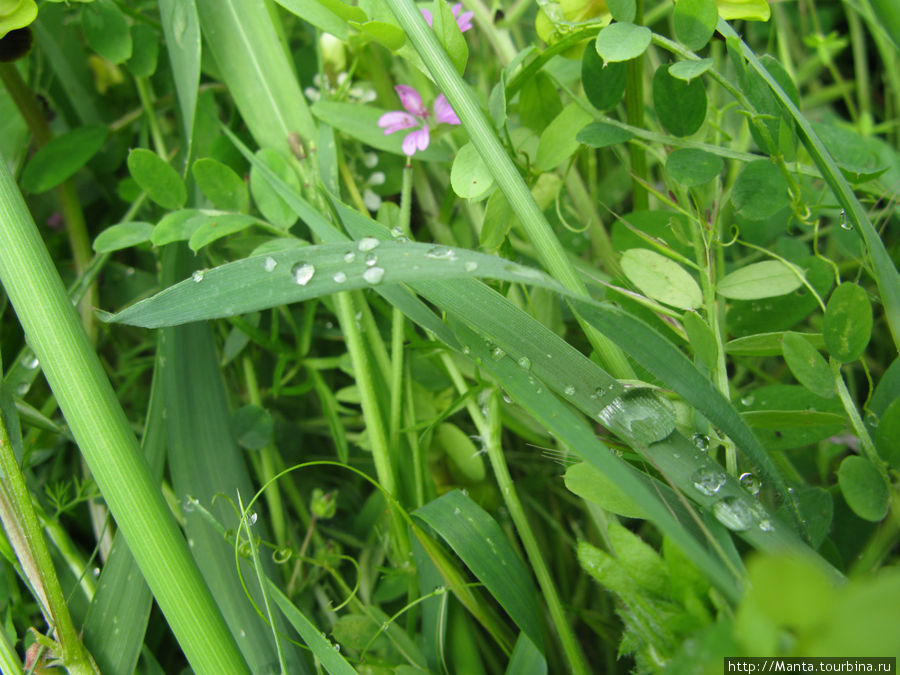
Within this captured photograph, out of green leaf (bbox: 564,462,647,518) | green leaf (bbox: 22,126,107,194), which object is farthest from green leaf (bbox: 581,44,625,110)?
green leaf (bbox: 22,126,107,194)

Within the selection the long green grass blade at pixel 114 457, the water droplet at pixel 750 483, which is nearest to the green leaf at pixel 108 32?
the long green grass blade at pixel 114 457

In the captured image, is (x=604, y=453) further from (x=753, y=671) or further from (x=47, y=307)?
(x=47, y=307)

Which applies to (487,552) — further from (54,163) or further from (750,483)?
(54,163)

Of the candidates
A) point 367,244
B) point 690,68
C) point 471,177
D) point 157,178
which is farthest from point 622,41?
point 157,178

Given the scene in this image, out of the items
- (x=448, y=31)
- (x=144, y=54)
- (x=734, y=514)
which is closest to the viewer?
(x=734, y=514)

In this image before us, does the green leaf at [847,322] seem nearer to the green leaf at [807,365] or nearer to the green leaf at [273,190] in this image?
the green leaf at [807,365]

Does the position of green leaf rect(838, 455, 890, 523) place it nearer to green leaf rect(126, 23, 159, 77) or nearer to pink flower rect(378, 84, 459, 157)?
pink flower rect(378, 84, 459, 157)

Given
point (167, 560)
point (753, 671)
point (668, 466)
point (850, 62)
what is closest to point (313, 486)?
point (167, 560)
